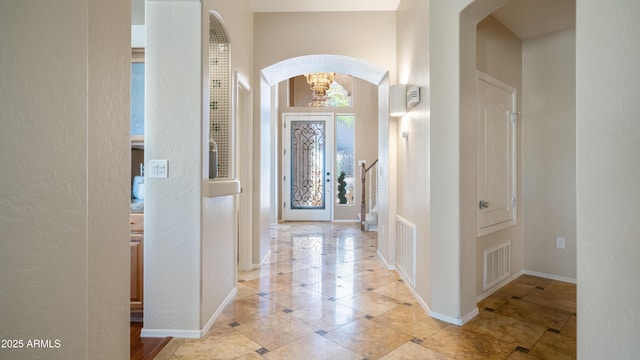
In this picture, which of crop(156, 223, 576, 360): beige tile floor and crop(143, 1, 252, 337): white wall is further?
crop(143, 1, 252, 337): white wall

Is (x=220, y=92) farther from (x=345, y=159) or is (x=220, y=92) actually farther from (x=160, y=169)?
(x=345, y=159)

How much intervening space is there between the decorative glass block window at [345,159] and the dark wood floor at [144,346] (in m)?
6.45

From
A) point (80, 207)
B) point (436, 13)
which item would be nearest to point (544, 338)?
point (436, 13)

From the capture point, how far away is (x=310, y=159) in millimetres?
8727

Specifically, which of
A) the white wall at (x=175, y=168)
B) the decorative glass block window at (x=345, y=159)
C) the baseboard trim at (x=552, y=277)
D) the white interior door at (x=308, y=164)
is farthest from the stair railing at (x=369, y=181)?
the white wall at (x=175, y=168)

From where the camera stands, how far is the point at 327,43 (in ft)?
14.4

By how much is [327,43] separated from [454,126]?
7.55 ft

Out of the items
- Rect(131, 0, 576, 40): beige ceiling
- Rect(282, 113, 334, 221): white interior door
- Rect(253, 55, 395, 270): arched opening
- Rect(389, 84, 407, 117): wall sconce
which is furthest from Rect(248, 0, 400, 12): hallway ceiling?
Rect(282, 113, 334, 221): white interior door

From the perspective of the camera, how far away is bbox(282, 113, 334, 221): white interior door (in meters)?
8.68

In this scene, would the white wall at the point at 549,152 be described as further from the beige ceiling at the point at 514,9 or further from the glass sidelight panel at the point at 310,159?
the glass sidelight panel at the point at 310,159

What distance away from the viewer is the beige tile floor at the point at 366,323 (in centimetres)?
228

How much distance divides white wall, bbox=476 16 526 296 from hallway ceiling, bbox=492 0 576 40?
10 centimetres

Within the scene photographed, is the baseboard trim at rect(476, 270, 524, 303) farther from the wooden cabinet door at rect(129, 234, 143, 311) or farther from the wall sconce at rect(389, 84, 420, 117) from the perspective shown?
the wooden cabinet door at rect(129, 234, 143, 311)

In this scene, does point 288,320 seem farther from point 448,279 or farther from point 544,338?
point 544,338
